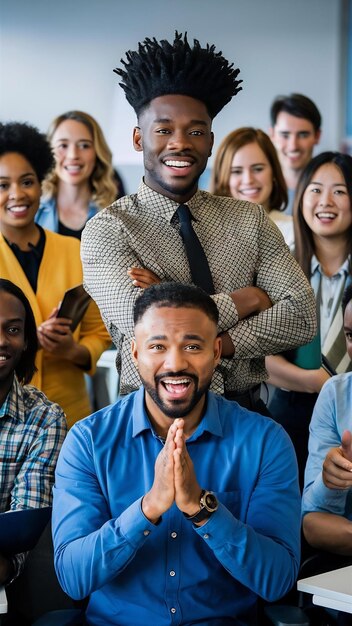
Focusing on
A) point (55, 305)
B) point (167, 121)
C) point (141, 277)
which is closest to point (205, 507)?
point (141, 277)

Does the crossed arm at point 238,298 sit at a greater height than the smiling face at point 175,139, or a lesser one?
lesser

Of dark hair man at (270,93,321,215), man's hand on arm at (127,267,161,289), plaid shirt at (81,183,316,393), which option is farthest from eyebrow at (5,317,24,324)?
dark hair man at (270,93,321,215)

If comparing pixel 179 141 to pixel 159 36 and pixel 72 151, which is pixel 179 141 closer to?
pixel 72 151

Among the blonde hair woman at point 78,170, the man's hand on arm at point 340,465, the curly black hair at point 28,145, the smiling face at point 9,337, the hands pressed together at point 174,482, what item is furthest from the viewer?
the blonde hair woman at point 78,170

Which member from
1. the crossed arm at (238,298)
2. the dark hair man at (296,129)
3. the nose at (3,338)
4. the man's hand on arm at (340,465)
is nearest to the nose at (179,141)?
the crossed arm at (238,298)

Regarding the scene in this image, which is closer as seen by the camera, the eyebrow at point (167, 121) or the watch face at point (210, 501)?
the watch face at point (210, 501)

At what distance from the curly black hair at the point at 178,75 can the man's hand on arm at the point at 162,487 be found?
0.98 metres

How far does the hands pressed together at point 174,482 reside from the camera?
2.01m

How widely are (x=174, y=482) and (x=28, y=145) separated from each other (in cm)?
195

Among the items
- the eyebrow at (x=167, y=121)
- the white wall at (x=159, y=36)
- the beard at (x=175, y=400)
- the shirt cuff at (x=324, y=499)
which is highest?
the white wall at (x=159, y=36)

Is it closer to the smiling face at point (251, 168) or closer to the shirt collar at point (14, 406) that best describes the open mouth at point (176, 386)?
the shirt collar at point (14, 406)

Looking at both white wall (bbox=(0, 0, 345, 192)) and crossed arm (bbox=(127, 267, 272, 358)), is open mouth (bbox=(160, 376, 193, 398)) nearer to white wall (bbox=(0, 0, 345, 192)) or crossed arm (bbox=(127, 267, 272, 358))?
crossed arm (bbox=(127, 267, 272, 358))

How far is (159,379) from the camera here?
2184mm

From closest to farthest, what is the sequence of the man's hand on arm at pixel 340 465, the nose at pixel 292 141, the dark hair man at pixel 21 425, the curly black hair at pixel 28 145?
the man's hand on arm at pixel 340 465, the dark hair man at pixel 21 425, the curly black hair at pixel 28 145, the nose at pixel 292 141
